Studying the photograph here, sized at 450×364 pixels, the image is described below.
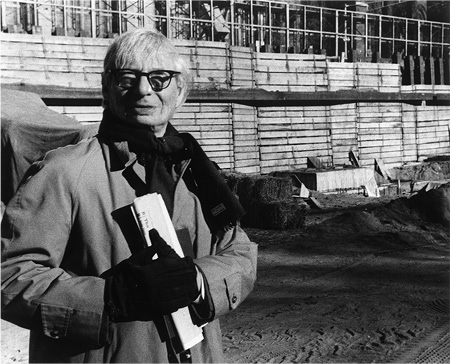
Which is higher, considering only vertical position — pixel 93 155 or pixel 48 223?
pixel 93 155

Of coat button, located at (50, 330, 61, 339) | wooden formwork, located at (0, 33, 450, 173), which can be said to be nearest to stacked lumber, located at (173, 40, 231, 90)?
wooden formwork, located at (0, 33, 450, 173)

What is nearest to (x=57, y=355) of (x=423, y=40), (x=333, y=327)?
(x=333, y=327)

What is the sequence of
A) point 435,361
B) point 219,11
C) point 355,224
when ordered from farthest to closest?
point 219,11
point 355,224
point 435,361

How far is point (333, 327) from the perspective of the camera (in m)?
6.60

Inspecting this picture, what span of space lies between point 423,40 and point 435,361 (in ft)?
122

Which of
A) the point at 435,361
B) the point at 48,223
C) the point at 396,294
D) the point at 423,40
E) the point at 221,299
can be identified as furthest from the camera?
the point at 423,40

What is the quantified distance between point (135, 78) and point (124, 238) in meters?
0.49

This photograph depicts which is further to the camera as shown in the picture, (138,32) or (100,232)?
(138,32)

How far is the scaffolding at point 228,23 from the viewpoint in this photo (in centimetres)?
2105

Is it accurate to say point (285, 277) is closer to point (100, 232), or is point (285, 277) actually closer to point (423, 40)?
point (100, 232)

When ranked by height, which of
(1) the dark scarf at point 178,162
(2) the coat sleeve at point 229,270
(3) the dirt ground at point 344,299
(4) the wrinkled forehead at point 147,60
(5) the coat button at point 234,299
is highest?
(4) the wrinkled forehead at point 147,60

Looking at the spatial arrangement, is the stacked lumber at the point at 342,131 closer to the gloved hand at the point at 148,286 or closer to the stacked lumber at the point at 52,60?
the stacked lumber at the point at 52,60

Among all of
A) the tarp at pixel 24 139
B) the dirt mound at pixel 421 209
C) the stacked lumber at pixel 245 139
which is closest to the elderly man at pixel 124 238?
the tarp at pixel 24 139

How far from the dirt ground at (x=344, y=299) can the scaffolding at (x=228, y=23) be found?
10.2 metres
